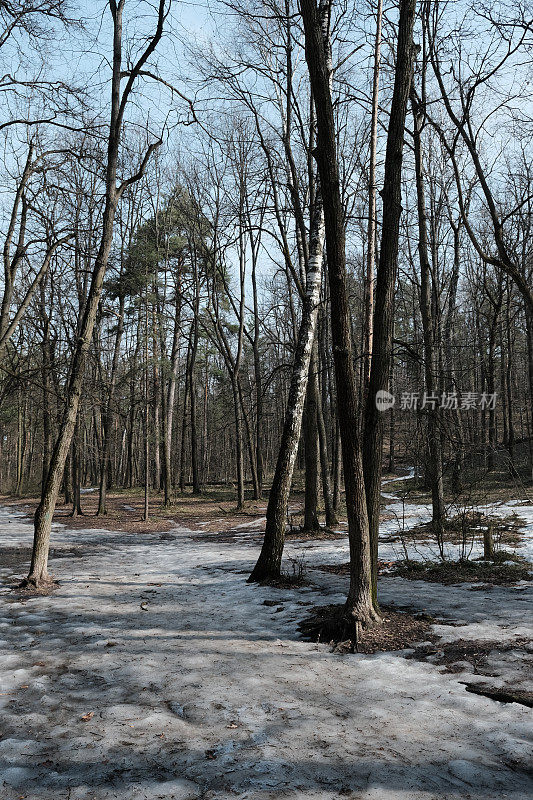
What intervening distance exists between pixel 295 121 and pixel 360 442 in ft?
31.5

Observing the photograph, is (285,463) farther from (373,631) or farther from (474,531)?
(474,531)

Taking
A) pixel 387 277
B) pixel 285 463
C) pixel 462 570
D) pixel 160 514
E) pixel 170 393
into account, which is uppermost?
pixel 170 393

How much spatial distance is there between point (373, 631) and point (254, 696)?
155 cm

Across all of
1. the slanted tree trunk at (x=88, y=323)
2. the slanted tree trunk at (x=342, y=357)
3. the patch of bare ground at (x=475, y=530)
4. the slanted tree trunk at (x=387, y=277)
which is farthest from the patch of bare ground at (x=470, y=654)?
the slanted tree trunk at (x=88, y=323)

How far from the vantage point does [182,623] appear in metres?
5.48

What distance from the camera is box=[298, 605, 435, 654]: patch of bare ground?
452 centimetres

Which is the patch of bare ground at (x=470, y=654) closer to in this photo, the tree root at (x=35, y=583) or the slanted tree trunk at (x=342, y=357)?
the slanted tree trunk at (x=342, y=357)

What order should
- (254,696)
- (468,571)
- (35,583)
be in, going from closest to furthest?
(254,696)
(35,583)
(468,571)

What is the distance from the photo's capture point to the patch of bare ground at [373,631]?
4.52 m

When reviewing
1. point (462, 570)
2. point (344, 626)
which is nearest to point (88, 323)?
point (344, 626)

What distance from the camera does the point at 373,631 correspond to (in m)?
4.72

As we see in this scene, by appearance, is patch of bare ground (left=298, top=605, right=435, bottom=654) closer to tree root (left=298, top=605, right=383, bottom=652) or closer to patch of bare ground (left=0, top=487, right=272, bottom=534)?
tree root (left=298, top=605, right=383, bottom=652)

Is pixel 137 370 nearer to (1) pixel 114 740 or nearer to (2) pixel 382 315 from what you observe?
(2) pixel 382 315

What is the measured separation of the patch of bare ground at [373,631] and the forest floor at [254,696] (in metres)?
0.12
